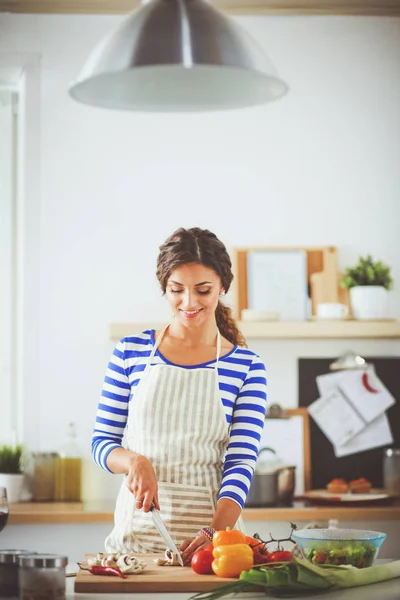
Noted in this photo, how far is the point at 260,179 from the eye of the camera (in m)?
4.20

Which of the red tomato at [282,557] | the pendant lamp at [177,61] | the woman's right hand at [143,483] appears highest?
the pendant lamp at [177,61]

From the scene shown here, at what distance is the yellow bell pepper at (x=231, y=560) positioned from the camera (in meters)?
1.88

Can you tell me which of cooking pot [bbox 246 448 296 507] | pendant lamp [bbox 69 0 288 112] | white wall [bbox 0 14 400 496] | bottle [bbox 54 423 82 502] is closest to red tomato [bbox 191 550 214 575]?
pendant lamp [bbox 69 0 288 112]

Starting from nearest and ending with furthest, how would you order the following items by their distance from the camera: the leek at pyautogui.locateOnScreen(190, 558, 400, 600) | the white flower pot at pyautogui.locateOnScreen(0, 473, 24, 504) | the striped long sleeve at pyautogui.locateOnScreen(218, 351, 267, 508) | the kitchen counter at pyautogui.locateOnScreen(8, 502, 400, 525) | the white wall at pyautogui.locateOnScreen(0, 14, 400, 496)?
the leek at pyautogui.locateOnScreen(190, 558, 400, 600) → the striped long sleeve at pyautogui.locateOnScreen(218, 351, 267, 508) → the kitchen counter at pyautogui.locateOnScreen(8, 502, 400, 525) → the white flower pot at pyautogui.locateOnScreen(0, 473, 24, 504) → the white wall at pyautogui.locateOnScreen(0, 14, 400, 496)

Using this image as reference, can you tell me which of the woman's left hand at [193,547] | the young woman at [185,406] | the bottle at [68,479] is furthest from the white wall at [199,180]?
the woman's left hand at [193,547]

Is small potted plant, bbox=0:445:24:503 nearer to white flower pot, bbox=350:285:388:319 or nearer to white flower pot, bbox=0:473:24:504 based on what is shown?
white flower pot, bbox=0:473:24:504

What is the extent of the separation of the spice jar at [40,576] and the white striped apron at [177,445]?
765 mm

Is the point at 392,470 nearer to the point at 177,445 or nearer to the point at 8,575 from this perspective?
the point at 177,445

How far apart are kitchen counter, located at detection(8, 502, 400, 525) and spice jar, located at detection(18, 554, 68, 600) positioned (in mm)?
1935

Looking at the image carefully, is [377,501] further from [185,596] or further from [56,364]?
[185,596]

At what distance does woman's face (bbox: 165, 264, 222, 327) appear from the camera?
2488 mm

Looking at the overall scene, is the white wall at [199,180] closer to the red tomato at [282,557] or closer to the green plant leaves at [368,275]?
the green plant leaves at [368,275]

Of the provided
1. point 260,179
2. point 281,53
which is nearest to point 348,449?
point 260,179

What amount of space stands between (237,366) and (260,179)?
1815mm
